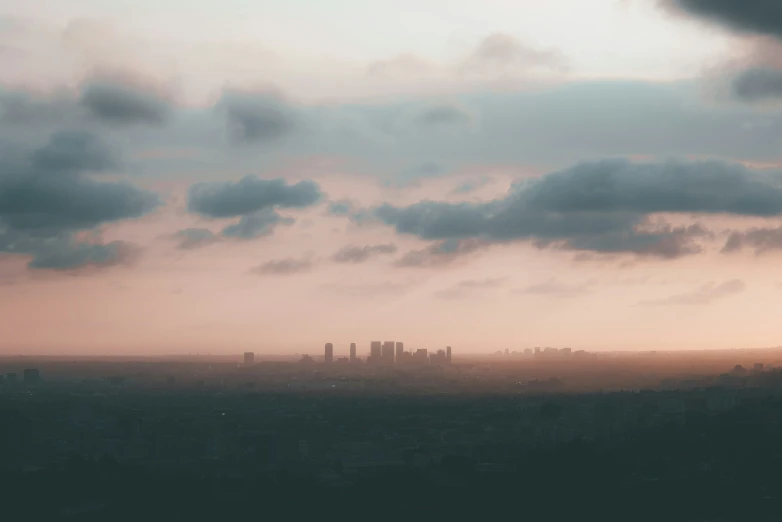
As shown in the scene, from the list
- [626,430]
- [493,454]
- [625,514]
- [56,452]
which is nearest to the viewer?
[625,514]

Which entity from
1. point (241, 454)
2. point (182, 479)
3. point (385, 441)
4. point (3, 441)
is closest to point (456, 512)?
point (182, 479)

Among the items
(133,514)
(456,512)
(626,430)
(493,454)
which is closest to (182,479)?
(133,514)

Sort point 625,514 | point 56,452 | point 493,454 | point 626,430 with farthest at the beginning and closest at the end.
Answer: point 626,430
point 56,452
point 493,454
point 625,514

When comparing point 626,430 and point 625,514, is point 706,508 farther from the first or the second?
point 626,430

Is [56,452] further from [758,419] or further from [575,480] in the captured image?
[758,419]

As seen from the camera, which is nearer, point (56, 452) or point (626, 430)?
point (56, 452)

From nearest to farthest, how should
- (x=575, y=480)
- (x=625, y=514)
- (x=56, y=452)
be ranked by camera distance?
1. (x=625, y=514)
2. (x=575, y=480)
3. (x=56, y=452)
